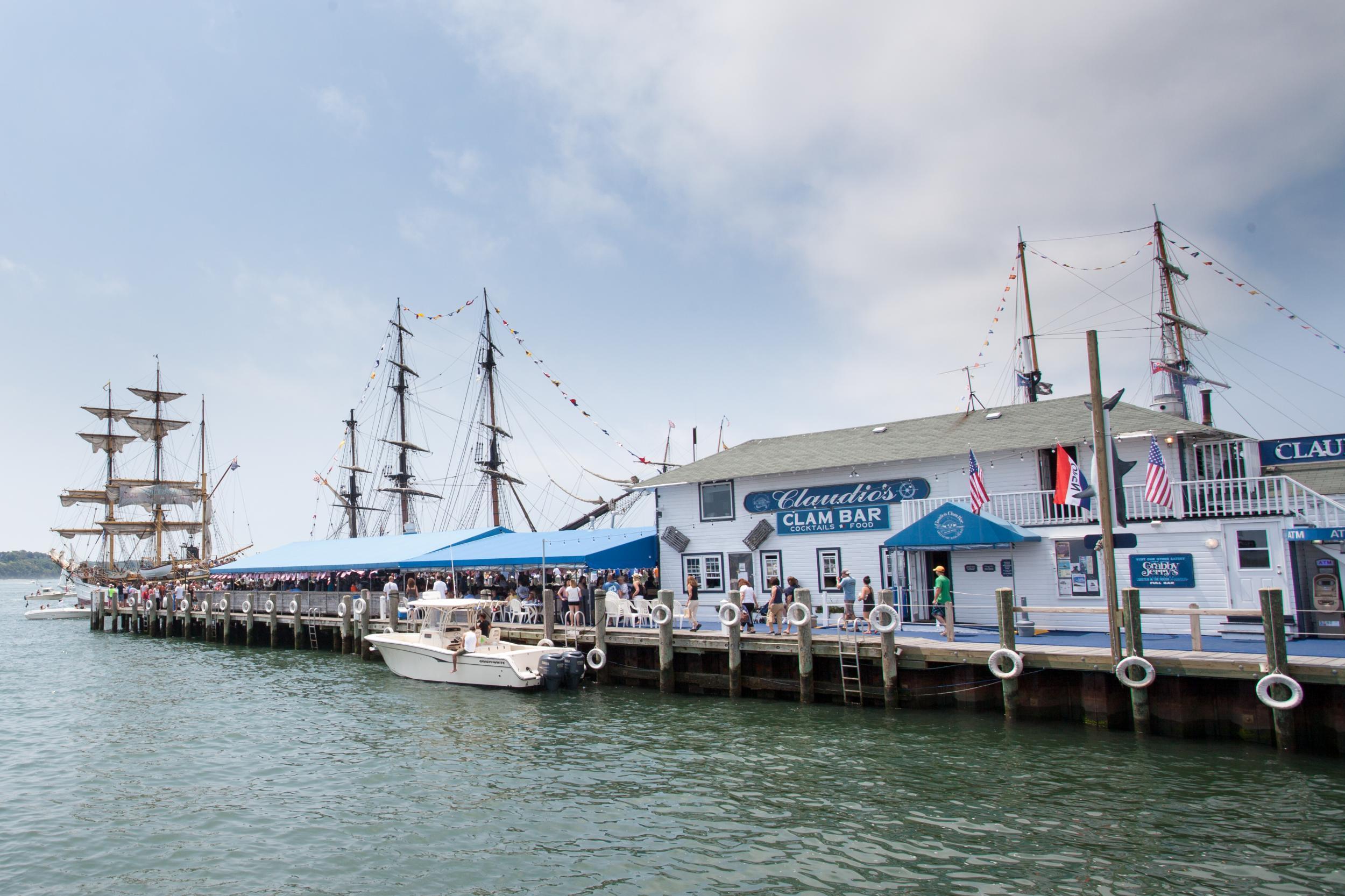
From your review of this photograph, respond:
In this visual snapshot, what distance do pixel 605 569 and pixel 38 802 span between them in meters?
18.8

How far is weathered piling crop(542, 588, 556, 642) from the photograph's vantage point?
24.9 m

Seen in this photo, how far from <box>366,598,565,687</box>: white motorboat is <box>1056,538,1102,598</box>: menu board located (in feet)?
43.7

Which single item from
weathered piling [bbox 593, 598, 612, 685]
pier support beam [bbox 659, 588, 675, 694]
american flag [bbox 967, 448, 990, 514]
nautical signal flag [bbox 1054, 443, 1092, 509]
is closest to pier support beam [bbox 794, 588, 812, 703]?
pier support beam [bbox 659, 588, 675, 694]

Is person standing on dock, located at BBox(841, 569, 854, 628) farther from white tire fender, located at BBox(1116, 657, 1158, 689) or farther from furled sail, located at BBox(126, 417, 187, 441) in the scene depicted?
furled sail, located at BBox(126, 417, 187, 441)

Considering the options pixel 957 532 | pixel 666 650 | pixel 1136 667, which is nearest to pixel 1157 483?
pixel 957 532

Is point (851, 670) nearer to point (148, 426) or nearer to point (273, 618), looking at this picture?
point (273, 618)

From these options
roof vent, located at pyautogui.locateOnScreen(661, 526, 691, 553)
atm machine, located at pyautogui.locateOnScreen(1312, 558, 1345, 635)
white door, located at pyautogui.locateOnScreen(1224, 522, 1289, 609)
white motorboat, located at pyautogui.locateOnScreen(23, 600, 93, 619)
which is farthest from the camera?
white motorboat, located at pyautogui.locateOnScreen(23, 600, 93, 619)

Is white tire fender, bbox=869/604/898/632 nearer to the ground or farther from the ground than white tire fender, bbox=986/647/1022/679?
farther from the ground

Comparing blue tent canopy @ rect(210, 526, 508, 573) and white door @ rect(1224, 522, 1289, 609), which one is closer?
white door @ rect(1224, 522, 1289, 609)

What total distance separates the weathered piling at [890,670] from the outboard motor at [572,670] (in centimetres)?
828

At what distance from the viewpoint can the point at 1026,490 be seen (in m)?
23.8

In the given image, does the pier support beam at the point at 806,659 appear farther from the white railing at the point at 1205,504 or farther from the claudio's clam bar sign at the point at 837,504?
the claudio's clam bar sign at the point at 837,504

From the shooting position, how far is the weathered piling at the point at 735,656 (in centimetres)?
2061

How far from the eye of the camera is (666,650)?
22.0 m
